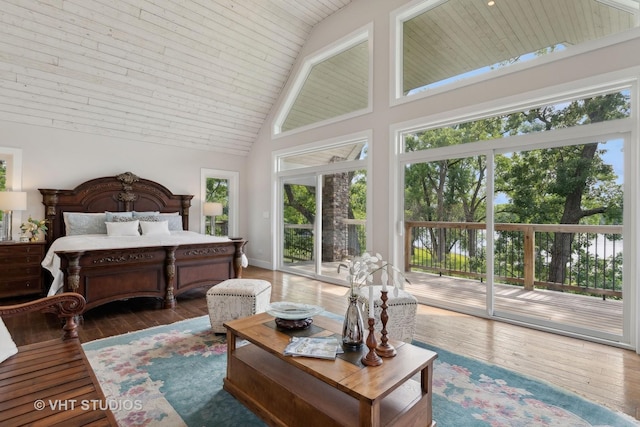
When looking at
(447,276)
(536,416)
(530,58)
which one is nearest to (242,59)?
(530,58)

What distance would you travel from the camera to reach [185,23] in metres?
4.53

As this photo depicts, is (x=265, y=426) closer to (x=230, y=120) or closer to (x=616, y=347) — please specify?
(x=616, y=347)

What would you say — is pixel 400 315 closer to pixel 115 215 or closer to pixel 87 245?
pixel 87 245

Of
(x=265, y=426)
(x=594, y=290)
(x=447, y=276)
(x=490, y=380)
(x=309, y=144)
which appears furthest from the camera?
(x=309, y=144)

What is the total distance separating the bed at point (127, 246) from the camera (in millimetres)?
3451

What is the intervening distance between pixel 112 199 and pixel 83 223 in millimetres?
663

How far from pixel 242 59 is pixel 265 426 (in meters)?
5.22

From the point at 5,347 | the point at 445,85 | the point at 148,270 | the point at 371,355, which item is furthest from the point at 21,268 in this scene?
the point at 445,85

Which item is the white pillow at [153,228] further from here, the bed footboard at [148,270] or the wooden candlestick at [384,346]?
the wooden candlestick at [384,346]

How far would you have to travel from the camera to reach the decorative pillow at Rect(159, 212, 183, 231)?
580 cm

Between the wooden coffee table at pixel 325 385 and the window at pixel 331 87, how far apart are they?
3677mm

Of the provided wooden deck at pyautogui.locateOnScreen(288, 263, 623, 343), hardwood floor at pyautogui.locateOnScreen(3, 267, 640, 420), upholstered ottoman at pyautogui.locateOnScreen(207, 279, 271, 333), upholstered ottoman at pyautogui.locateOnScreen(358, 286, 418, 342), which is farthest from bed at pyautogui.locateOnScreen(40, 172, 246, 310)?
wooden deck at pyautogui.locateOnScreen(288, 263, 623, 343)

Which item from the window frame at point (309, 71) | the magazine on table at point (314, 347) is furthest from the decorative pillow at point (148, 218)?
the magazine on table at point (314, 347)

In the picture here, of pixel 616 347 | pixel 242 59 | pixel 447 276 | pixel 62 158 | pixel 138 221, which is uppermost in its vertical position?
pixel 242 59
